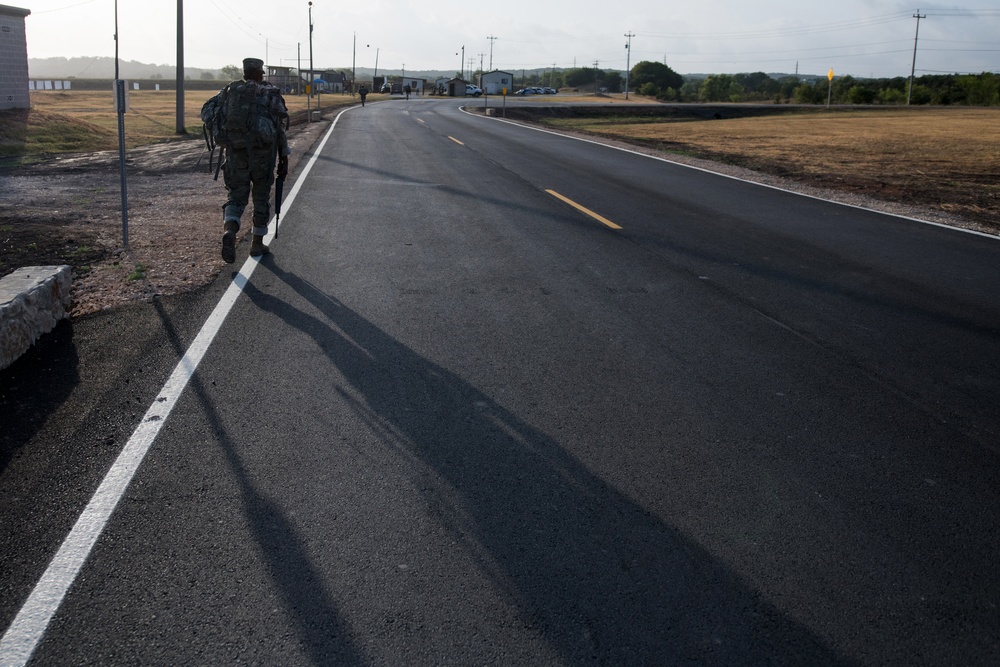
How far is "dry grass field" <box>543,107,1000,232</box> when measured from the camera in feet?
49.6

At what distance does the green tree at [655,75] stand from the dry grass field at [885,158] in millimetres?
92771

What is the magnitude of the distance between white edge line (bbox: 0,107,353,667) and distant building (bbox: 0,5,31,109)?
26.1 meters

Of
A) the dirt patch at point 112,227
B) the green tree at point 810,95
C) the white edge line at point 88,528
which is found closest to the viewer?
the white edge line at point 88,528

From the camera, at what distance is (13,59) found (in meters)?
27.2

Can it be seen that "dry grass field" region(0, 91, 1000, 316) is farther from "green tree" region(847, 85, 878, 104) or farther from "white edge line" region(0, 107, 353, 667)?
"green tree" region(847, 85, 878, 104)

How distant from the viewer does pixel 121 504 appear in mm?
3676

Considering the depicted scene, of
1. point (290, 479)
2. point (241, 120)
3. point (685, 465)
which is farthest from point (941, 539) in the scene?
point (241, 120)

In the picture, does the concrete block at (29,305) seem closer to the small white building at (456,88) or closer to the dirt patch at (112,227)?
the dirt patch at (112,227)

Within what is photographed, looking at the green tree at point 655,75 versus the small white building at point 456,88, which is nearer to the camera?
the small white building at point 456,88

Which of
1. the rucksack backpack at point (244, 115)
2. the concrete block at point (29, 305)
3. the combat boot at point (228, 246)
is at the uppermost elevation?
the rucksack backpack at point (244, 115)

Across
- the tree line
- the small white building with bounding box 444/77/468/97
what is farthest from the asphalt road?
the small white building with bounding box 444/77/468/97

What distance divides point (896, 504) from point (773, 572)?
35.4 inches

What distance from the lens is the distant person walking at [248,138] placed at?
809 centimetres

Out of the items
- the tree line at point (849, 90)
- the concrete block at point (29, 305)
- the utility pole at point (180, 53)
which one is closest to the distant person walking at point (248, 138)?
the concrete block at point (29, 305)
